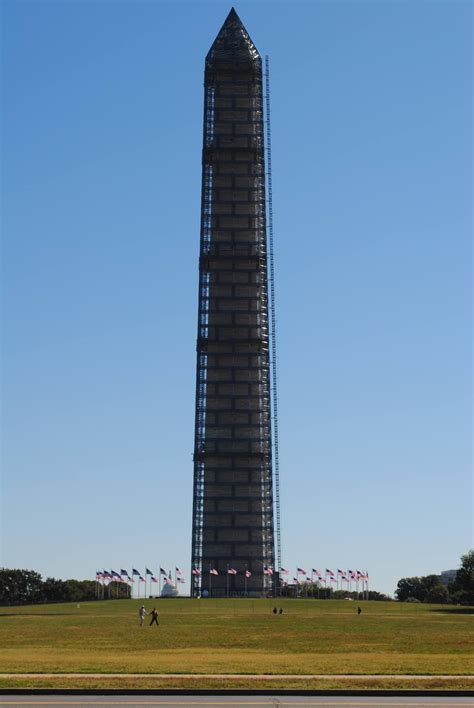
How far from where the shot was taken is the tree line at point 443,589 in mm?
91838

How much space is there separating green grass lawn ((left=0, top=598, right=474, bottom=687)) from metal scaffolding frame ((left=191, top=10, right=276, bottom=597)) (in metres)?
48.6

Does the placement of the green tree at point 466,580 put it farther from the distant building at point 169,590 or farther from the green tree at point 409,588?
the green tree at point 409,588

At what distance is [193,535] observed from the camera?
106 metres

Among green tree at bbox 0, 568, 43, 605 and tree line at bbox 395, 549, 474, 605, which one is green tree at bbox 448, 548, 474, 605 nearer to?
tree line at bbox 395, 549, 474, 605

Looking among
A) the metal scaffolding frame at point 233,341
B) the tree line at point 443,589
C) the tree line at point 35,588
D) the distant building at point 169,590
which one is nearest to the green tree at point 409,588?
the tree line at point 443,589

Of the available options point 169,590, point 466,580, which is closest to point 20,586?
point 169,590

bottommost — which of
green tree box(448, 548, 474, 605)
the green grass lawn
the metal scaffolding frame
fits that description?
the green grass lawn

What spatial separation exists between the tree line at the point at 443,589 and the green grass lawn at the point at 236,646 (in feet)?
123

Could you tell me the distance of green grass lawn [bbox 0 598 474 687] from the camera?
26562 mm

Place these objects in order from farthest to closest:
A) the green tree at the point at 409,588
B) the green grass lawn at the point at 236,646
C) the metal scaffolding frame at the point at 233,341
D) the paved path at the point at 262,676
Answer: the green tree at the point at 409,588 < the metal scaffolding frame at the point at 233,341 < the green grass lawn at the point at 236,646 < the paved path at the point at 262,676
